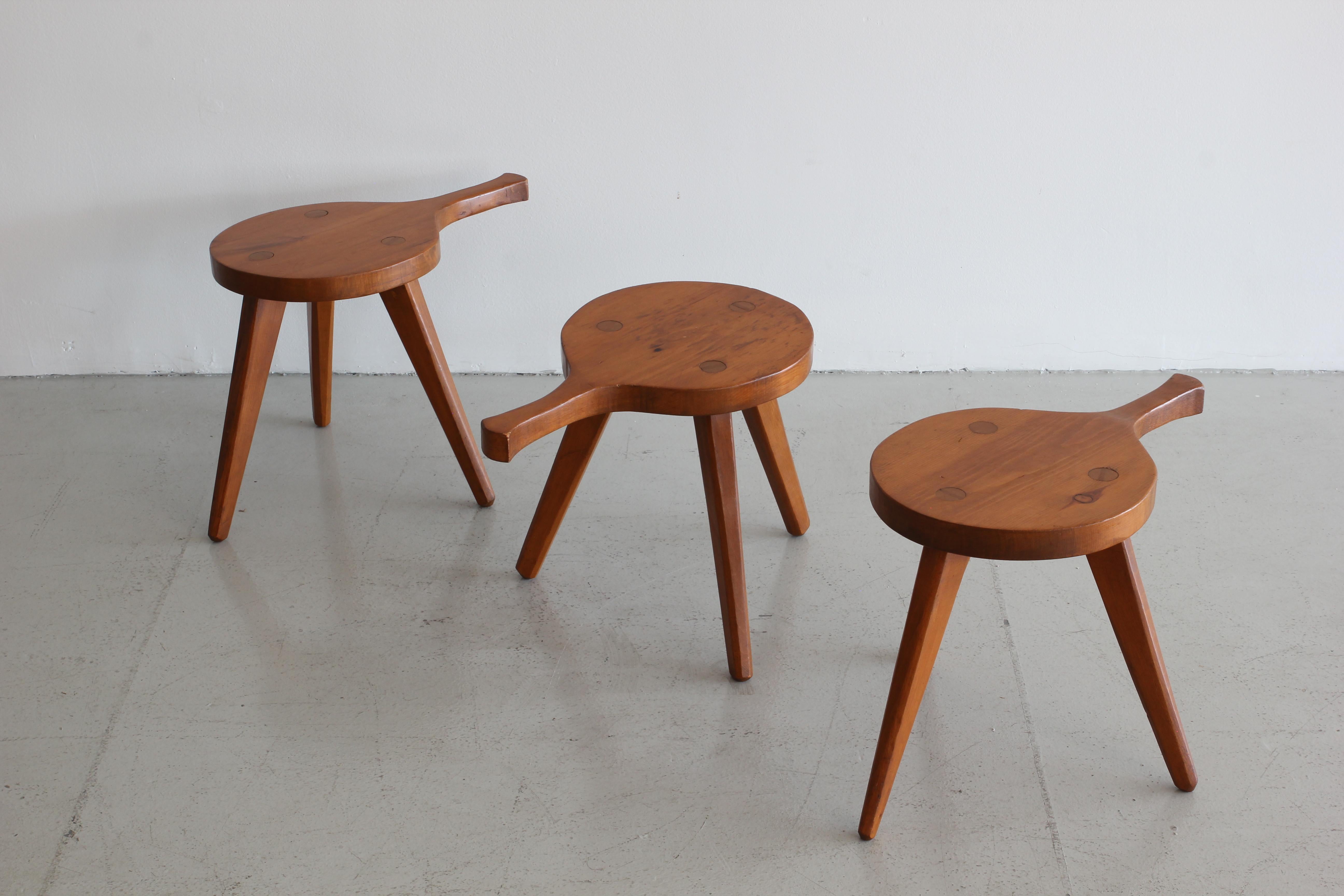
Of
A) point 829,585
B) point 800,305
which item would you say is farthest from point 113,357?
point 829,585

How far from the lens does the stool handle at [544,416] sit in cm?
142

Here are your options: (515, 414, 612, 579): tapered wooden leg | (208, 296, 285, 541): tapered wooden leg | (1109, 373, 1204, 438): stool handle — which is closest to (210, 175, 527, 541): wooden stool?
(208, 296, 285, 541): tapered wooden leg

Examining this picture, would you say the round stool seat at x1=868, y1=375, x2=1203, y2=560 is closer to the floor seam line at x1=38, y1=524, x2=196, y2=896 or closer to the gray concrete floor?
the gray concrete floor

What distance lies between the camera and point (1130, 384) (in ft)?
8.43

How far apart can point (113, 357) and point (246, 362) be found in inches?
35.0

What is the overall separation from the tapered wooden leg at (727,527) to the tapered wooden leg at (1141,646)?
52 cm

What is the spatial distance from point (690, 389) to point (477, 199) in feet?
2.89

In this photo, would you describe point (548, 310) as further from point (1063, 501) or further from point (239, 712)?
point (1063, 501)

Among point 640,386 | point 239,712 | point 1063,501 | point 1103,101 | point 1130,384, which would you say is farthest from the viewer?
point 1130,384

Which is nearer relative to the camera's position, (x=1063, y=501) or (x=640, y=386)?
(x=1063, y=501)

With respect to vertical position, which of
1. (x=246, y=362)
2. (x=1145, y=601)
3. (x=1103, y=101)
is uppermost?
(x=1103, y=101)

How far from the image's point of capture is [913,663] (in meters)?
1.36

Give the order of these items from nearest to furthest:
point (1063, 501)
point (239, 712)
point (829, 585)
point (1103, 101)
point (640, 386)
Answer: point (1063, 501) < point (640, 386) < point (239, 712) < point (829, 585) < point (1103, 101)

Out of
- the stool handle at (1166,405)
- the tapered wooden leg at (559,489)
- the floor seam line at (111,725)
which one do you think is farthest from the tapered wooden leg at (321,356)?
the stool handle at (1166,405)
